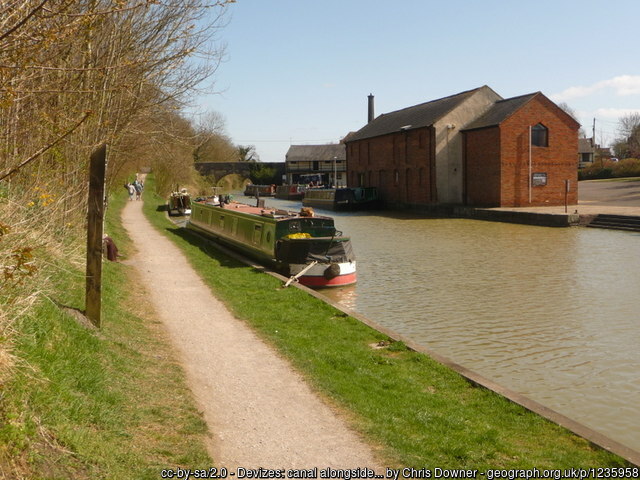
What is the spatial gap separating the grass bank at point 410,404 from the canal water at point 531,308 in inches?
46.8

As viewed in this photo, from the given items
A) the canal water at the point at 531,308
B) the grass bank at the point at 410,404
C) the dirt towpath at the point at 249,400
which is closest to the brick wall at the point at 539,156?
the canal water at the point at 531,308

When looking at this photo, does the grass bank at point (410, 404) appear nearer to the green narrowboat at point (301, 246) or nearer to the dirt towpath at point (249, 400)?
the dirt towpath at point (249, 400)

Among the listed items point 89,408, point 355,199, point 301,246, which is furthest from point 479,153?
point 89,408

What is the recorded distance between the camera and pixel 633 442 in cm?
627

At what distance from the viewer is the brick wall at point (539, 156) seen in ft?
112

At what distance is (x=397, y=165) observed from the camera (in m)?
43.7

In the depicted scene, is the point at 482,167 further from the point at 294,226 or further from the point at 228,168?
the point at 228,168

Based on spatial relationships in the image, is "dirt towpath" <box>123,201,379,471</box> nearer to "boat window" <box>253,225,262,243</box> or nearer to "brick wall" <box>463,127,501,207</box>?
"boat window" <box>253,225,262,243</box>

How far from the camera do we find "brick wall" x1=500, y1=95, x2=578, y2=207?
3416 cm

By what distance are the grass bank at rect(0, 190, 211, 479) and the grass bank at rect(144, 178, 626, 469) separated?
4.88 feet

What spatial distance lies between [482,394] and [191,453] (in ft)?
10.7

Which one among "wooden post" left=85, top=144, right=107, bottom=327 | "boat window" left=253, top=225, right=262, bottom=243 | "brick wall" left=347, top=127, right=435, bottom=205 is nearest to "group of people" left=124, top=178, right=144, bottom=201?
"brick wall" left=347, top=127, right=435, bottom=205

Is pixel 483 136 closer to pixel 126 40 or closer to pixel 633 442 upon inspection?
pixel 126 40

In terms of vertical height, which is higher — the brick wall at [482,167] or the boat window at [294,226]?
the brick wall at [482,167]
